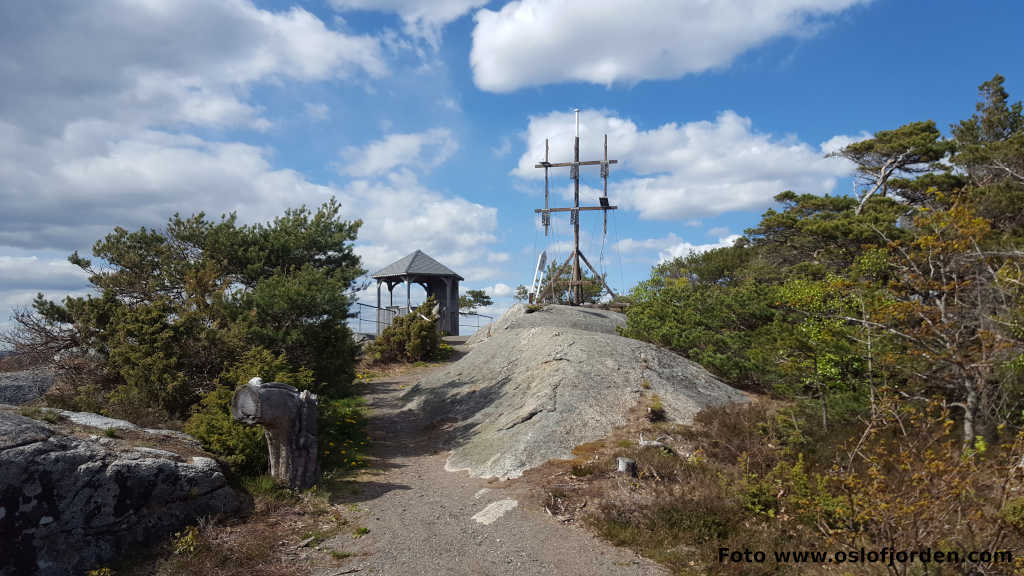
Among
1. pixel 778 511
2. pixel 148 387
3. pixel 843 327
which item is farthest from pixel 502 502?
pixel 148 387

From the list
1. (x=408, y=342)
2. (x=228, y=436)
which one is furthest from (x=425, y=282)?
(x=228, y=436)

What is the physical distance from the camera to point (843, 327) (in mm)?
8578

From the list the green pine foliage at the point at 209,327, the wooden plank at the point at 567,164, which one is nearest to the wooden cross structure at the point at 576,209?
the wooden plank at the point at 567,164

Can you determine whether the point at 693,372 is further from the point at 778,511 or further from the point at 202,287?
the point at 202,287

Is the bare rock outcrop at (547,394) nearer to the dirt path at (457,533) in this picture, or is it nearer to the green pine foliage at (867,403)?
the dirt path at (457,533)

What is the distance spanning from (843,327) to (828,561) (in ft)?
15.5

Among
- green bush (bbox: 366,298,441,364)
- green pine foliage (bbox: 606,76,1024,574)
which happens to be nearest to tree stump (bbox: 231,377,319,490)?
green pine foliage (bbox: 606,76,1024,574)

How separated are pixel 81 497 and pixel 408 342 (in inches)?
629

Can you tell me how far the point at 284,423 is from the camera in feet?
23.8

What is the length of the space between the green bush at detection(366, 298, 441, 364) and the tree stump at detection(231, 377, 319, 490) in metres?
13.5

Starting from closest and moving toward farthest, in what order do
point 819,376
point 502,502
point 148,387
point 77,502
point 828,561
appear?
point 828,561 → point 77,502 → point 502,502 → point 819,376 → point 148,387

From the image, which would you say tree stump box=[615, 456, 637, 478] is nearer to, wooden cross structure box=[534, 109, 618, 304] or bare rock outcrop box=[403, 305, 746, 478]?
bare rock outcrop box=[403, 305, 746, 478]

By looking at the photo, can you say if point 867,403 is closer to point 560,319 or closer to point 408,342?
point 560,319

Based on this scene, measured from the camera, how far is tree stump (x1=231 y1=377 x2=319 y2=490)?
694 cm
